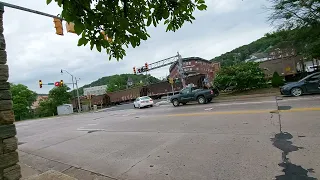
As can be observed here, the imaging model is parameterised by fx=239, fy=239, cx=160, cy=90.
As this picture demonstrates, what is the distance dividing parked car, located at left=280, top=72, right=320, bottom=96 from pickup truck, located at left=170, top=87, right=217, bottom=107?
19.0 ft

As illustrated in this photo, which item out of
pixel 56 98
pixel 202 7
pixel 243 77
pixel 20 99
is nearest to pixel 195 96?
pixel 243 77

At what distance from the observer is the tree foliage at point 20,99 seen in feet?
236

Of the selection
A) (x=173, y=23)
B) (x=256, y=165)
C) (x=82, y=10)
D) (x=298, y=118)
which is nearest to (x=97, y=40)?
(x=82, y=10)

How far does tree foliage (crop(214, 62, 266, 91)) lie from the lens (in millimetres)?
22219

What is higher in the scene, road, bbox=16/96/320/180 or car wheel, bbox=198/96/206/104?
car wheel, bbox=198/96/206/104

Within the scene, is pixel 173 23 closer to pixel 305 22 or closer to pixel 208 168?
pixel 208 168

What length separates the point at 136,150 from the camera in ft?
24.7

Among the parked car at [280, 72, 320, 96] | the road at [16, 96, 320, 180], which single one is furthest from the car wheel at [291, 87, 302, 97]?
the road at [16, 96, 320, 180]

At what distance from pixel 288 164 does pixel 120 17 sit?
431cm

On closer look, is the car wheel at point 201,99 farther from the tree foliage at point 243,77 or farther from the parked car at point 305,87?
the parked car at point 305,87

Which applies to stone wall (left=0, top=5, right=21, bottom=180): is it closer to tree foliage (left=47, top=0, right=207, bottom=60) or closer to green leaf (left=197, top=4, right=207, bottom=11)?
tree foliage (left=47, top=0, right=207, bottom=60)

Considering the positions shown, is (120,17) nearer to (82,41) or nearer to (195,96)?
(82,41)

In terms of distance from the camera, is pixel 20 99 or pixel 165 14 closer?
pixel 165 14

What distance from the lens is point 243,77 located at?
2220 cm
